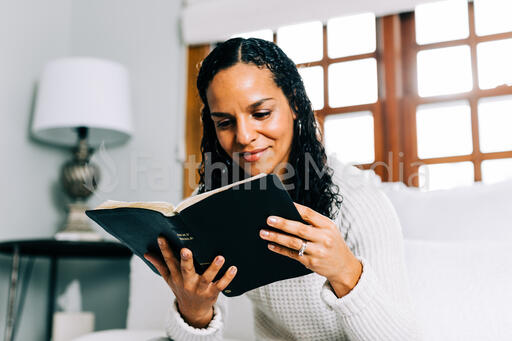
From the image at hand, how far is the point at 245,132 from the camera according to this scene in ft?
3.54

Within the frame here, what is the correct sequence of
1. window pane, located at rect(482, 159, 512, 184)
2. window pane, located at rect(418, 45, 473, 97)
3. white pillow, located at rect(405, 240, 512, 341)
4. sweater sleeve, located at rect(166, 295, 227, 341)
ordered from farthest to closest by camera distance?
window pane, located at rect(418, 45, 473, 97) < window pane, located at rect(482, 159, 512, 184) < white pillow, located at rect(405, 240, 512, 341) < sweater sleeve, located at rect(166, 295, 227, 341)

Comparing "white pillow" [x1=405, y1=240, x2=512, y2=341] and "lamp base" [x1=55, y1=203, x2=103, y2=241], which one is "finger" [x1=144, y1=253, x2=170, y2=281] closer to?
"white pillow" [x1=405, y1=240, x2=512, y2=341]

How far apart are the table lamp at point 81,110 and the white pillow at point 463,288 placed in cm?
150

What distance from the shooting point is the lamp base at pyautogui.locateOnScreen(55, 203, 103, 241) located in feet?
7.57

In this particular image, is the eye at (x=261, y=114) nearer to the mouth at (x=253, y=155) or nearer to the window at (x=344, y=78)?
the mouth at (x=253, y=155)

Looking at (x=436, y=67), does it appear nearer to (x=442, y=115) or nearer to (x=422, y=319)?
(x=442, y=115)

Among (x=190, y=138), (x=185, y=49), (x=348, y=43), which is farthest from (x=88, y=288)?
(x=348, y=43)

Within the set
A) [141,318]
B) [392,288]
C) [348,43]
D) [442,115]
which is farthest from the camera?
[348,43]

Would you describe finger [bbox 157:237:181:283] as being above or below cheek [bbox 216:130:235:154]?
below

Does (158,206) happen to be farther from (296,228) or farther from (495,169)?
(495,169)

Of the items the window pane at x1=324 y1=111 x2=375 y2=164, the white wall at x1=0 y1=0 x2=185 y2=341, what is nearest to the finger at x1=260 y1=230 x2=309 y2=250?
the window pane at x1=324 y1=111 x2=375 y2=164

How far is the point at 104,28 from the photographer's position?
2.85 metres

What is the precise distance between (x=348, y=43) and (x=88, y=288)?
168 centimetres

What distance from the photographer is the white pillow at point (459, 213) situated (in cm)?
139
